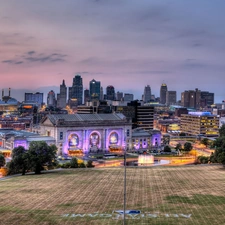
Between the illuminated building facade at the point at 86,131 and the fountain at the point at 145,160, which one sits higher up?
the illuminated building facade at the point at 86,131

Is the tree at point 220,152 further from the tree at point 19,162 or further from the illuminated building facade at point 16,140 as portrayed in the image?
the illuminated building facade at point 16,140

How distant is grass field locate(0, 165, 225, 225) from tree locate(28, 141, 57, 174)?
4041 mm

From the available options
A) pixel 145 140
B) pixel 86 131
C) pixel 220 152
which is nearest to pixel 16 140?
pixel 86 131

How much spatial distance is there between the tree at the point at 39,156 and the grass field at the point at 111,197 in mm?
4041

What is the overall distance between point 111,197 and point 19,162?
37.5m

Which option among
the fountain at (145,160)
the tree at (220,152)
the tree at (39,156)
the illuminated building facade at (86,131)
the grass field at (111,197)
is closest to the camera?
the grass field at (111,197)

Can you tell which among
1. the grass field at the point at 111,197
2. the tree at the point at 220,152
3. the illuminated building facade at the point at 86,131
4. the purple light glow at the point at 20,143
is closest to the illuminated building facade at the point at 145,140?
the illuminated building facade at the point at 86,131

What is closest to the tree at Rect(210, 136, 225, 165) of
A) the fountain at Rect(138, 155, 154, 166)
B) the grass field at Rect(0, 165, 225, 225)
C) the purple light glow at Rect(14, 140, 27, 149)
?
the grass field at Rect(0, 165, 225, 225)

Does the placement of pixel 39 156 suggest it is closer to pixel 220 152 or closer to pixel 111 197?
pixel 111 197

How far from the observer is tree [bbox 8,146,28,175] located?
90.5 meters

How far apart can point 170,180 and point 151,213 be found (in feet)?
93.6

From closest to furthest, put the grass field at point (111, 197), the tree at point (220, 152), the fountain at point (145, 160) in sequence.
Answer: the grass field at point (111, 197) < the tree at point (220, 152) < the fountain at point (145, 160)

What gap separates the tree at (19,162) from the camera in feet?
297

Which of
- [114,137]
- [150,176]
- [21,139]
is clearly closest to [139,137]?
[114,137]
